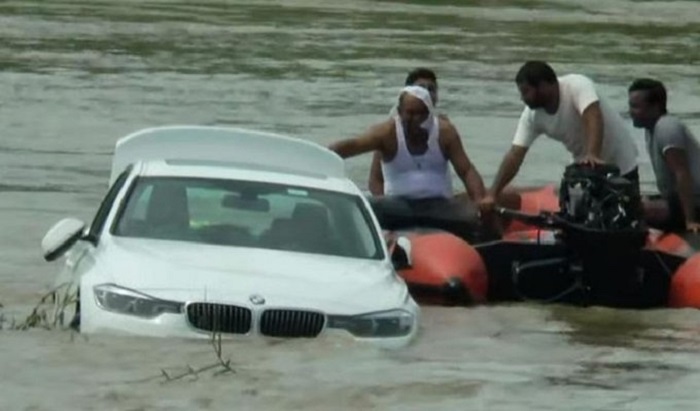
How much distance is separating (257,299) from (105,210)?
1831mm

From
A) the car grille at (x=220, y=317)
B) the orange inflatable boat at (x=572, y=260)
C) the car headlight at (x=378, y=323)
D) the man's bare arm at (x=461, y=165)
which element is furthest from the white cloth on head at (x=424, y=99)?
the car grille at (x=220, y=317)

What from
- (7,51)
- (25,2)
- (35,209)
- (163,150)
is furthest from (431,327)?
(25,2)

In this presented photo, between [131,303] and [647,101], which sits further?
[647,101]

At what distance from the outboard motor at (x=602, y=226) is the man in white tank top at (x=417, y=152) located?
3.52 feet

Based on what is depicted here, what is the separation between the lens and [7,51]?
1720 inches

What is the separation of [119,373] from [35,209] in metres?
11.0

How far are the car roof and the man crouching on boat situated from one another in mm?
2297

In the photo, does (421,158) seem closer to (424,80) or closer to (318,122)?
(424,80)

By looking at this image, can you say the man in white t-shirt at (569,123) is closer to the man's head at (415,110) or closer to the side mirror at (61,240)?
the man's head at (415,110)

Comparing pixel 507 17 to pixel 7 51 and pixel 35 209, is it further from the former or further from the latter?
pixel 35 209

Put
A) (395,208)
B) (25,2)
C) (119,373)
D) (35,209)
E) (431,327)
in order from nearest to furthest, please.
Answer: (119,373) < (431,327) < (395,208) < (35,209) < (25,2)

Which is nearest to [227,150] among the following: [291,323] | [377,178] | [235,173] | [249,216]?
[235,173]

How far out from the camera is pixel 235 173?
14492 mm

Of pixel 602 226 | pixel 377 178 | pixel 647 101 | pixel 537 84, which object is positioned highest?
pixel 537 84
